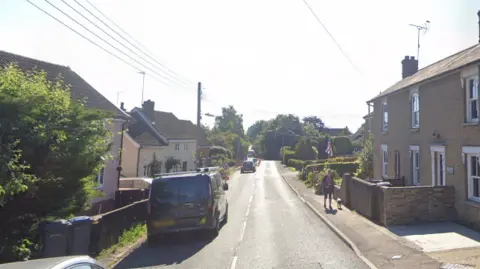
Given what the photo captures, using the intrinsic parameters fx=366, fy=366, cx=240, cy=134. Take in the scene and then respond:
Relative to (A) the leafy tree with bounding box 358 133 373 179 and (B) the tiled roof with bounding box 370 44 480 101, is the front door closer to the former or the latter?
(B) the tiled roof with bounding box 370 44 480 101

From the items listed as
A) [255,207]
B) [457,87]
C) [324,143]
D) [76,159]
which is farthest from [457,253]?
[324,143]

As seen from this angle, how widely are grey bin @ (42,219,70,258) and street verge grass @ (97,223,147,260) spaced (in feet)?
5.06

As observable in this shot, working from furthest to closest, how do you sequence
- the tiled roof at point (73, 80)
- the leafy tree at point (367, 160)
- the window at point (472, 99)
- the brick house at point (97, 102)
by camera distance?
the leafy tree at point (367, 160) → the brick house at point (97, 102) → the tiled roof at point (73, 80) → the window at point (472, 99)

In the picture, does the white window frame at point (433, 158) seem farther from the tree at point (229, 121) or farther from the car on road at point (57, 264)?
the tree at point (229, 121)

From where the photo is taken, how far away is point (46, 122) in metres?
7.72

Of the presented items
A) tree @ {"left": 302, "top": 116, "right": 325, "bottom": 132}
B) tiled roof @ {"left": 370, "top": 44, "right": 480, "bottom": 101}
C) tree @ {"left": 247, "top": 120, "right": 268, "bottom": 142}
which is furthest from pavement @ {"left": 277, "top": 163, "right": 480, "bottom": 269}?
tree @ {"left": 247, "top": 120, "right": 268, "bottom": 142}

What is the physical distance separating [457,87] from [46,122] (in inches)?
498

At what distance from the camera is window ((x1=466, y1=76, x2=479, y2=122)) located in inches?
466

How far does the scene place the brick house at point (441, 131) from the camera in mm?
11852

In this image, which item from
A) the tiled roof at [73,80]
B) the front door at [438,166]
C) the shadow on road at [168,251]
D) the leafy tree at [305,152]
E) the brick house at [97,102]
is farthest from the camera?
the leafy tree at [305,152]

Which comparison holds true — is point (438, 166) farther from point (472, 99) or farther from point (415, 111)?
point (472, 99)

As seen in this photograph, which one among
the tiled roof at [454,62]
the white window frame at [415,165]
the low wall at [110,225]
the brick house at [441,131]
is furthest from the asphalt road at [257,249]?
the tiled roof at [454,62]

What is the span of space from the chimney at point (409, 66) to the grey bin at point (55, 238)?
2027 cm

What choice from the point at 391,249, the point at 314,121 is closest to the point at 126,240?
the point at 391,249
